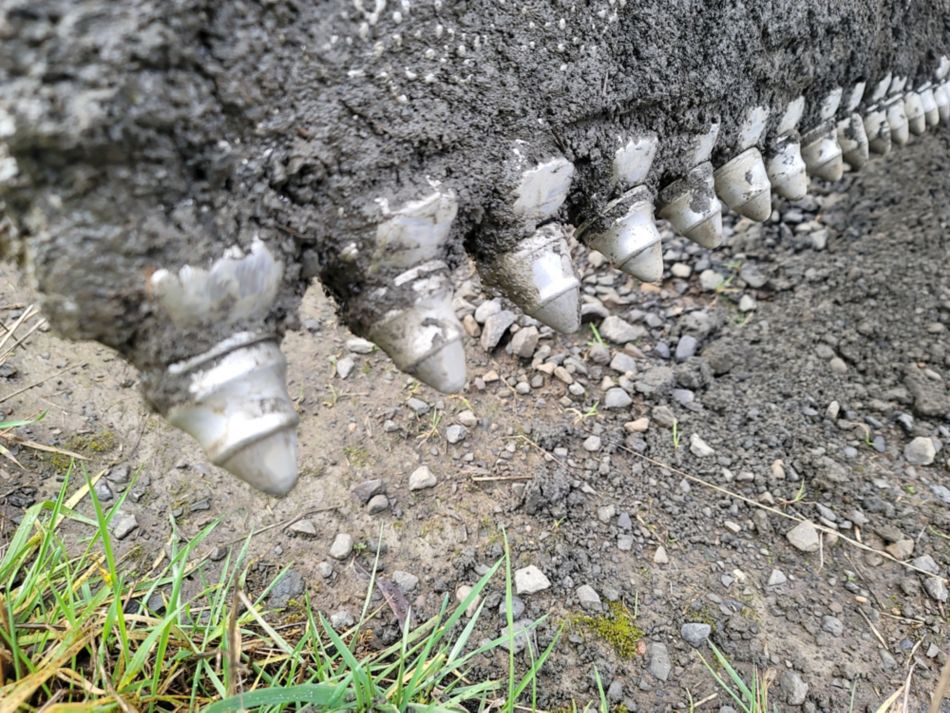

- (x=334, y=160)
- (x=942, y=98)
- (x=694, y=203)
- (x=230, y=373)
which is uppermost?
(x=334, y=160)

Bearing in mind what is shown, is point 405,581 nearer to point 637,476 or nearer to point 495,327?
point 637,476

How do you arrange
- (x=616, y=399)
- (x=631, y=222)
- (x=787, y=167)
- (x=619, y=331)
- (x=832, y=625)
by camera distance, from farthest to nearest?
(x=619, y=331) → (x=616, y=399) → (x=832, y=625) → (x=787, y=167) → (x=631, y=222)

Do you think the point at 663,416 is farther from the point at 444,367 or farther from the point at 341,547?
the point at 444,367

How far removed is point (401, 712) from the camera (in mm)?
1107

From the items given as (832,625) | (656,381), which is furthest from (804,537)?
(656,381)

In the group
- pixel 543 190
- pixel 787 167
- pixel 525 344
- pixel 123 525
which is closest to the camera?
pixel 543 190

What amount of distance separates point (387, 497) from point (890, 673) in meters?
0.99

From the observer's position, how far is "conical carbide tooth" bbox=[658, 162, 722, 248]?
0.98 metres

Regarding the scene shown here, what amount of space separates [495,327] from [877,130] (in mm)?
976

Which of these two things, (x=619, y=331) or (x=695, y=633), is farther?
(x=619, y=331)

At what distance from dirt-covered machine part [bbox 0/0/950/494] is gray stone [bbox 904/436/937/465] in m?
1.04

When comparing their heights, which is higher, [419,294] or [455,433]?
[419,294]

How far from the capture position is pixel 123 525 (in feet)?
4.82

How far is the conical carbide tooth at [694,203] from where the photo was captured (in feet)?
3.21
